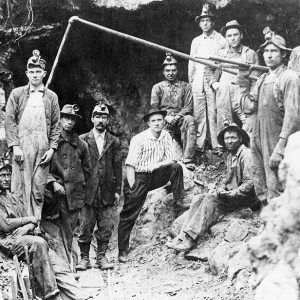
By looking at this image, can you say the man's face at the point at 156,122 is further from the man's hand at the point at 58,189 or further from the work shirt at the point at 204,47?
the man's hand at the point at 58,189

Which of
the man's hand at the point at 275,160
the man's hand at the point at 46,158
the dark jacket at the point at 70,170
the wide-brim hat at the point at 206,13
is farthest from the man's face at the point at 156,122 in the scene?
the man's hand at the point at 275,160

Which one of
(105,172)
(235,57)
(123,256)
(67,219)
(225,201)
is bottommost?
(123,256)

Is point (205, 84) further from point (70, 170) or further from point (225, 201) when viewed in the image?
point (70, 170)

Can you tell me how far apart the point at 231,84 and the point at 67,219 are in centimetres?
338

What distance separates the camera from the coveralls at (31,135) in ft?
29.4

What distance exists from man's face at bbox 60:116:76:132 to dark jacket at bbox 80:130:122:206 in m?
0.38

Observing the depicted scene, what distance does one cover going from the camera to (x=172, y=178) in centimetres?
995

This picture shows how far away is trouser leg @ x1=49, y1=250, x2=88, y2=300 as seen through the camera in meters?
8.35

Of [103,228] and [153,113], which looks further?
[153,113]

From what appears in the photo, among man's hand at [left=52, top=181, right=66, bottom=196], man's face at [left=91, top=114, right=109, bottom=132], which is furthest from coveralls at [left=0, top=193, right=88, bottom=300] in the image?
man's face at [left=91, top=114, right=109, bottom=132]

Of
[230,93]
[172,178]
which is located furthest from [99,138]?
[230,93]

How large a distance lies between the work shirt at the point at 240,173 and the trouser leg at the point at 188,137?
4.85ft

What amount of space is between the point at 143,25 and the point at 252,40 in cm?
205

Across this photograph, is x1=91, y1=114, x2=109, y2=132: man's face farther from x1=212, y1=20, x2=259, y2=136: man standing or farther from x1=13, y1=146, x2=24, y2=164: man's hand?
x1=212, y1=20, x2=259, y2=136: man standing
